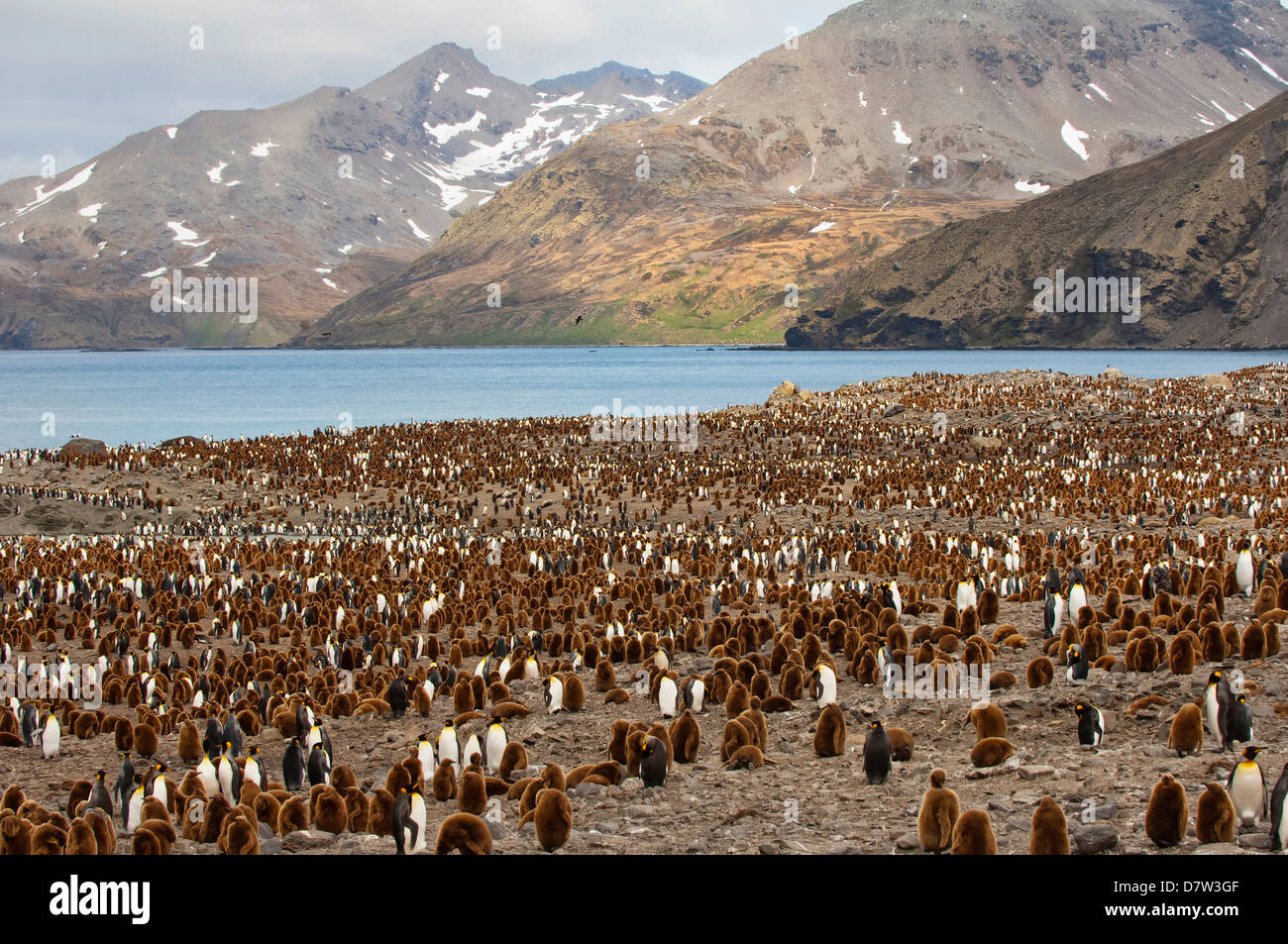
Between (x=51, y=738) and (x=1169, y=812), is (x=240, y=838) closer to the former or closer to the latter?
(x=51, y=738)

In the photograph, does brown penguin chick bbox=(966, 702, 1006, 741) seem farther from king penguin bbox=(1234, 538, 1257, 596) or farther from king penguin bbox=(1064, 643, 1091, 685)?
king penguin bbox=(1234, 538, 1257, 596)

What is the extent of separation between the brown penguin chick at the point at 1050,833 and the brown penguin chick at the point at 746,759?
3.19 m

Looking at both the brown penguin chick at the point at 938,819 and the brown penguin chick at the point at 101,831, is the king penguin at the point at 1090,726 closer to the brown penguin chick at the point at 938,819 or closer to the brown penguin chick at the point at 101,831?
the brown penguin chick at the point at 938,819

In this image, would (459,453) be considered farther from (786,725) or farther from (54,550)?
(786,725)

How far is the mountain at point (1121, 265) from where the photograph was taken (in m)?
147

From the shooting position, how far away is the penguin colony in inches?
332

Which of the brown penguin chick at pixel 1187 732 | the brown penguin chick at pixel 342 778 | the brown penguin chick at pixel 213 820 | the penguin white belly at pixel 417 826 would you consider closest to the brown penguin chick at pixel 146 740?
the brown penguin chick at pixel 342 778

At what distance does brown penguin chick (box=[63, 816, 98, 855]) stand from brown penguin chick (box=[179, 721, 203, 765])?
3.87 meters

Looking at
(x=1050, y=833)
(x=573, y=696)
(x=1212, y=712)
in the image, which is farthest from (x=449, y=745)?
(x=1212, y=712)

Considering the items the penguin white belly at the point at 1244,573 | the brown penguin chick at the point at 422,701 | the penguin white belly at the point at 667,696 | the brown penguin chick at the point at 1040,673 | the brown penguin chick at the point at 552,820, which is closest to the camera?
the brown penguin chick at the point at 552,820

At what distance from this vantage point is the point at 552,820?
24.4 feet

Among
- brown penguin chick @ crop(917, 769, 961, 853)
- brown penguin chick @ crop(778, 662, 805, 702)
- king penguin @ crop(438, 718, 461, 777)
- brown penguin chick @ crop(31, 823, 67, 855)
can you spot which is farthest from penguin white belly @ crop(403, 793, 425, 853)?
brown penguin chick @ crop(778, 662, 805, 702)
